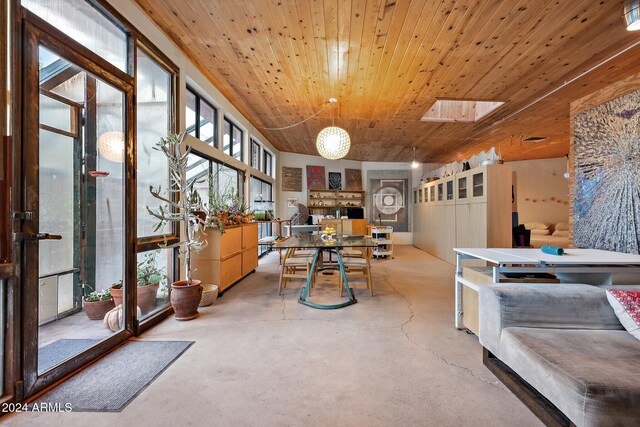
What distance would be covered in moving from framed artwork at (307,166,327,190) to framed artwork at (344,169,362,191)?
796 mm

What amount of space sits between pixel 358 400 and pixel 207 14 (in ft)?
10.8

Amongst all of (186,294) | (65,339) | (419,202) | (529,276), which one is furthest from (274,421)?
(419,202)

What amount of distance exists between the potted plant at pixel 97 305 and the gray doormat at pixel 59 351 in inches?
17.7

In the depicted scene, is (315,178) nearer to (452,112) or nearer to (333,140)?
(452,112)

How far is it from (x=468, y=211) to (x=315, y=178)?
481 centimetres

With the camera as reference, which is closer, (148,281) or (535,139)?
(148,281)

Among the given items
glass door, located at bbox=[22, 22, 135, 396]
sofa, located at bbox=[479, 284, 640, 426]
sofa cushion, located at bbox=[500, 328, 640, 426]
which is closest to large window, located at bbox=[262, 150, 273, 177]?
glass door, located at bbox=[22, 22, 135, 396]

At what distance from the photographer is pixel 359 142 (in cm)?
707

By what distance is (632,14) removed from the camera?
2.15 m

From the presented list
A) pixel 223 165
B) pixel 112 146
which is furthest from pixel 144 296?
pixel 223 165

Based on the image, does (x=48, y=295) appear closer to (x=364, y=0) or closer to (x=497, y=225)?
(x=364, y=0)

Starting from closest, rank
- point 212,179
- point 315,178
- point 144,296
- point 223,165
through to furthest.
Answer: point 144,296 < point 212,179 < point 223,165 < point 315,178

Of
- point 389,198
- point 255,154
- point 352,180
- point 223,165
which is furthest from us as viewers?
point 389,198

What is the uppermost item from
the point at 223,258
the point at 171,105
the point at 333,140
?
the point at 171,105
